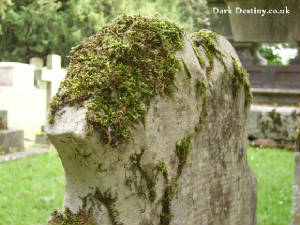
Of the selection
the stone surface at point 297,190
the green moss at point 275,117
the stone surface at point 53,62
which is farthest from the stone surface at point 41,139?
the stone surface at point 297,190

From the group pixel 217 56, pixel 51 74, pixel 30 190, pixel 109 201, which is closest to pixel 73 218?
pixel 109 201

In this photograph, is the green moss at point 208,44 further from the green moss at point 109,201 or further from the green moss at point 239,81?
the green moss at point 109,201

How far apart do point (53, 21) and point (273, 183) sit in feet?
38.1

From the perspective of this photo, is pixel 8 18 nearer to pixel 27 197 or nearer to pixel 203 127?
pixel 27 197

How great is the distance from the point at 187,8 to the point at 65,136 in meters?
17.3

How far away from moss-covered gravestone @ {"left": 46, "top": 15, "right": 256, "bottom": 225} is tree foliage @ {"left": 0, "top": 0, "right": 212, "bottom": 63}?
933cm

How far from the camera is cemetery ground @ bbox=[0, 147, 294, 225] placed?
3.93 m

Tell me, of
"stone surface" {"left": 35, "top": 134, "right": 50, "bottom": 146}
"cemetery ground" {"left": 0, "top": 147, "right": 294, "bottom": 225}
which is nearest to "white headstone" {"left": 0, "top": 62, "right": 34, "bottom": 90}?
"stone surface" {"left": 35, "top": 134, "right": 50, "bottom": 146}

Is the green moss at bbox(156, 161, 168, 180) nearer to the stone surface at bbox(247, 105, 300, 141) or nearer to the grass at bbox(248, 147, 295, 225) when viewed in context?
the grass at bbox(248, 147, 295, 225)

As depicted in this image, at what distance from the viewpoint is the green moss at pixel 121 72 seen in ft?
5.43

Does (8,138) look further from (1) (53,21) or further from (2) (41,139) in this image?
(1) (53,21)

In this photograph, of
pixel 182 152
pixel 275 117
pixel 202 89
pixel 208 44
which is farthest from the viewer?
pixel 275 117

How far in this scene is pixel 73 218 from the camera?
176cm

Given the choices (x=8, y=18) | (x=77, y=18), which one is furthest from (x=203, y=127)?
(x=77, y=18)
